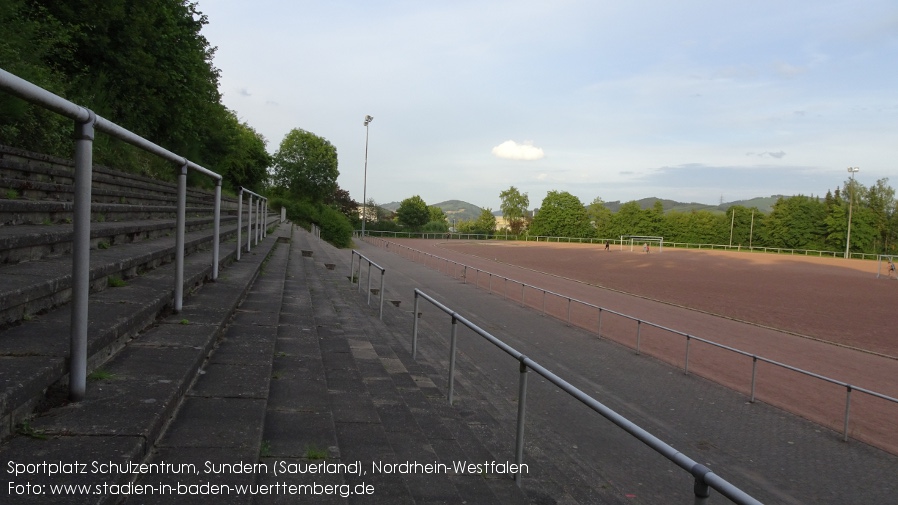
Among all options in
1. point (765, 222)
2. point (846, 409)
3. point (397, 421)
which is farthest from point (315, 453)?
point (765, 222)

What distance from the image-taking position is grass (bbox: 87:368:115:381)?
2943mm

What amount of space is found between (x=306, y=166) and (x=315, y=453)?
7619cm

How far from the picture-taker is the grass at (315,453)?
2916 millimetres

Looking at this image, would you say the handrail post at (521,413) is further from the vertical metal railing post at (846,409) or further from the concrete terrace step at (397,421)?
the vertical metal railing post at (846,409)

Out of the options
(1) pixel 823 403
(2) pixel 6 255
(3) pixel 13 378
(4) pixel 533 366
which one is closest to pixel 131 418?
(3) pixel 13 378

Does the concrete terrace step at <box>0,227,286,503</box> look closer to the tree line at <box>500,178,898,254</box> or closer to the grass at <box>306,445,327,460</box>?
the grass at <box>306,445,327,460</box>

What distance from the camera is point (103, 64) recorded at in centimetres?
1609

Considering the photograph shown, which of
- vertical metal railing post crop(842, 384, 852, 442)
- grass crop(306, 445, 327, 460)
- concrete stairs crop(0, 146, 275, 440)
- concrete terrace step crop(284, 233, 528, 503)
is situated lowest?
vertical metal railing post crop(842, 384, 852, 442)

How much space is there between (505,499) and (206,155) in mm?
26696

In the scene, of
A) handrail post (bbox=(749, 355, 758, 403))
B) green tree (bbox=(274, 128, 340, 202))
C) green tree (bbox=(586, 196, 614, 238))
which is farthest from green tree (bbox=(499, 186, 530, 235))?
handrail post (bbox=(749, 355, 758, 403))

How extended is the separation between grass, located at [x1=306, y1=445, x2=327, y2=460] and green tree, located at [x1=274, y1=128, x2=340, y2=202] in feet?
241

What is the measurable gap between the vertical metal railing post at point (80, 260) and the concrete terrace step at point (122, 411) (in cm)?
13

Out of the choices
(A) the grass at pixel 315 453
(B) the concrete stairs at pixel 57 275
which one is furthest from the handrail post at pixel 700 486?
(B) the concrete stairs at pixel 57 275

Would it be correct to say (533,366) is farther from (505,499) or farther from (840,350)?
(840,350)
